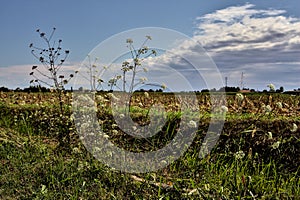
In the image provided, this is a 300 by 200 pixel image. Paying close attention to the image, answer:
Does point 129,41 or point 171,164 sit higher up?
point 129,41

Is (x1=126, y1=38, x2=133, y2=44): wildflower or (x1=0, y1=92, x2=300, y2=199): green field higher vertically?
(x1=126, y1=38, x2=133, y2=44): wildflower

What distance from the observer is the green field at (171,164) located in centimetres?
445

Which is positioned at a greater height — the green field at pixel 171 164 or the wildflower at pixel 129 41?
the wildflower at pixel 129 41

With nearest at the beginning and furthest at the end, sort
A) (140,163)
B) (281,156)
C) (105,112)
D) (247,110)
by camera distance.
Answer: (140,163), (281,156), (105,112), (247,110)

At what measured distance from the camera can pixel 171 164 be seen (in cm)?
539

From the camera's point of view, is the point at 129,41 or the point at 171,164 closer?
the point at 171,164

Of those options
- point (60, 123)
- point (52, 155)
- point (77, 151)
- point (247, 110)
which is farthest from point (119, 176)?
point (247, 110)

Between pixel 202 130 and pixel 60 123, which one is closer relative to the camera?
pixel 202 130

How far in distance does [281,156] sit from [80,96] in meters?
3.00

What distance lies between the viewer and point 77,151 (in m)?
5.55

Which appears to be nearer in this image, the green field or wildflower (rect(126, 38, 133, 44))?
the green field

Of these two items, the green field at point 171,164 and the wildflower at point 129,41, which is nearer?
the green field at point 171,164

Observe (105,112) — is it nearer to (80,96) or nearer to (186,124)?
(80,96)

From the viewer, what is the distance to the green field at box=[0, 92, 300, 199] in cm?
445
